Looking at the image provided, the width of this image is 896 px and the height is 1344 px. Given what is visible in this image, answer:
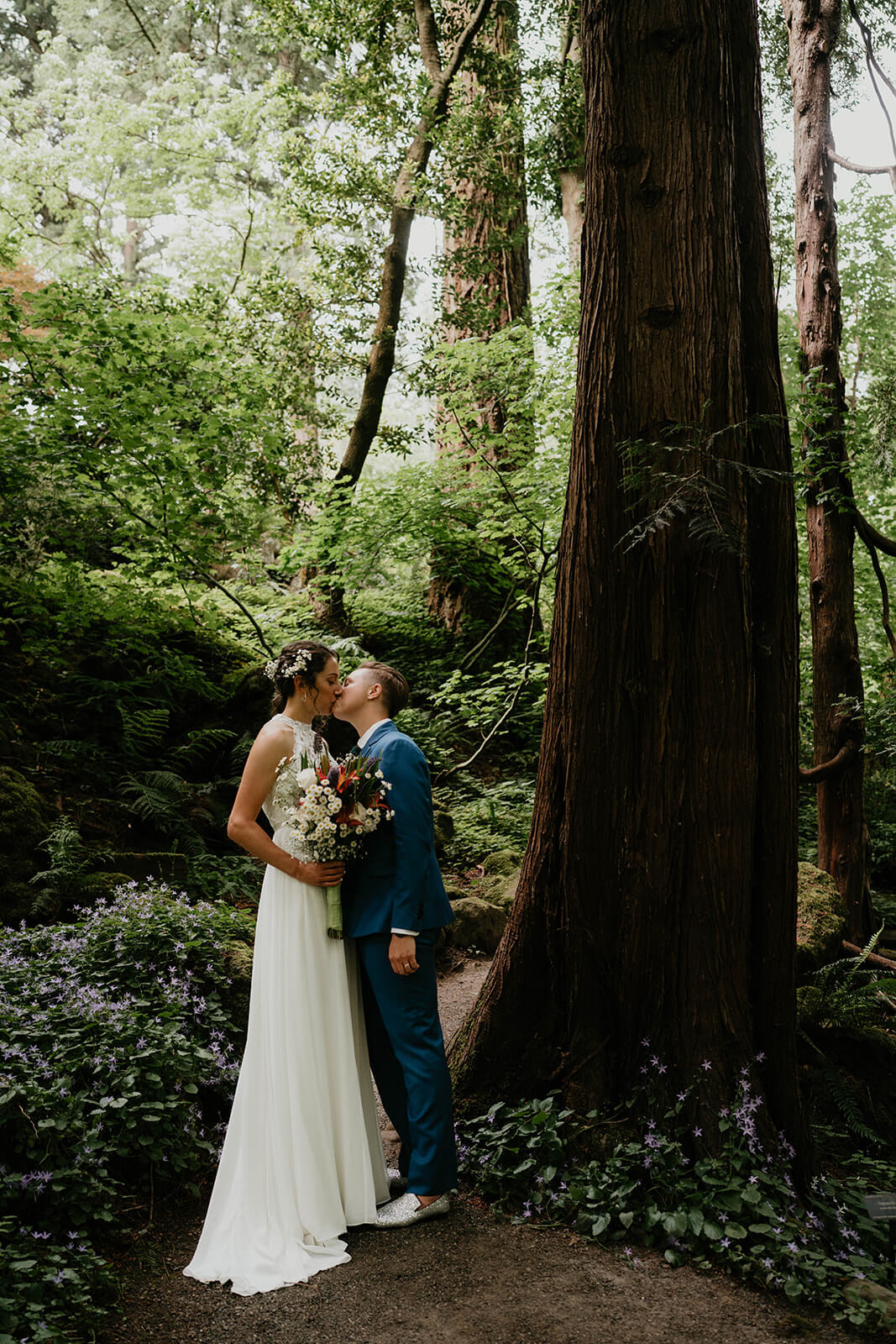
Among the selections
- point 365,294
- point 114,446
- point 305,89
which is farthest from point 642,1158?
point 305,89

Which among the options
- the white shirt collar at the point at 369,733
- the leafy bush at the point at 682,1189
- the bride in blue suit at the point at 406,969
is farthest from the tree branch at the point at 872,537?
the bride in blue suit at the point at 406,969

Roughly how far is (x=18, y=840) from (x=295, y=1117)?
11.5ft

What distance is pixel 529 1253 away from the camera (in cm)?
352

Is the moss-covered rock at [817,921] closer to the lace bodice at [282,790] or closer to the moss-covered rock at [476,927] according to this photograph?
the moss-covered rock at [476,927]

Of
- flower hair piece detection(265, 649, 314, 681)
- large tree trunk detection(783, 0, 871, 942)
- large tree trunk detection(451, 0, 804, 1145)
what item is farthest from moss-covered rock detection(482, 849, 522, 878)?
flower hair piece detection(265, 649, 314, 681)

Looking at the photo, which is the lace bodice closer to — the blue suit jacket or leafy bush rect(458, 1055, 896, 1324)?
the blue suit jacket

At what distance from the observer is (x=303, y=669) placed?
13.6 feet

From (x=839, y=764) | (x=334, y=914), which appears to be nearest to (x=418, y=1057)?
(x=334, y=914)

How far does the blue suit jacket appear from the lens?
3.90 metres

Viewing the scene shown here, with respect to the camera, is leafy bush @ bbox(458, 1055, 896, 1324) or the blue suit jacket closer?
leafy bush @ bbox(458, 1055, 896, 1324)

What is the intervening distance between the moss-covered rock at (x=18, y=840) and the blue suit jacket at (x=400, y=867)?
9.09 ft

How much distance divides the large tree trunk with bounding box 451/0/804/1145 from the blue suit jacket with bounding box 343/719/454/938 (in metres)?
0.73

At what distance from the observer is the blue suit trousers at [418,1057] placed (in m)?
3.79

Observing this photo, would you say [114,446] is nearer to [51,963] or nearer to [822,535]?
[51,963]
